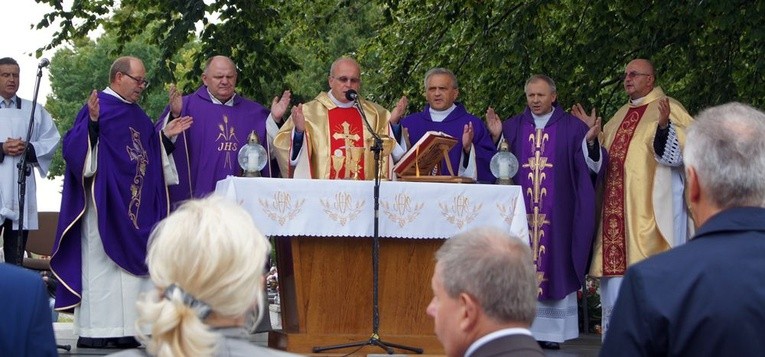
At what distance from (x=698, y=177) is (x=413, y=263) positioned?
5525mm

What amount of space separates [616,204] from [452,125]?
54.7 inches

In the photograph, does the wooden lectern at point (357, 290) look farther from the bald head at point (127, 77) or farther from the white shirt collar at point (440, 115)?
the white shirt collar at point (440, 115)

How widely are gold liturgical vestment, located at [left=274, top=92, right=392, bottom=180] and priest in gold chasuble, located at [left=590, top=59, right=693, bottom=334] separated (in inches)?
72.6

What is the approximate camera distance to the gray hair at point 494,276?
296cm

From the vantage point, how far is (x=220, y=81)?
31.4ft

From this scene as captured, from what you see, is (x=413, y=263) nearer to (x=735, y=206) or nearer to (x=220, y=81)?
(x=220, y=81)

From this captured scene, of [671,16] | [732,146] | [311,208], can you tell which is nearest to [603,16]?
[671,16]

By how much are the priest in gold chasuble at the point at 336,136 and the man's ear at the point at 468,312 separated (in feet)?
20.1

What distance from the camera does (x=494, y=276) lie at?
2.97m

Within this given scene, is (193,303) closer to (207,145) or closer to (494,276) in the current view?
(494,276)

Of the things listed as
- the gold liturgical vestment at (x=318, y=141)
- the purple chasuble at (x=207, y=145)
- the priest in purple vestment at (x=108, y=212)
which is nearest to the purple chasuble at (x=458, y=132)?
the gold liturgical vestment at (x=318, y=141)

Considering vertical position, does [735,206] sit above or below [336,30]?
below

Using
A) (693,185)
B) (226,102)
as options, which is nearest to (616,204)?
(226,102)

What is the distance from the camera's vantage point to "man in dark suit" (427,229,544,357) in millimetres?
2953
